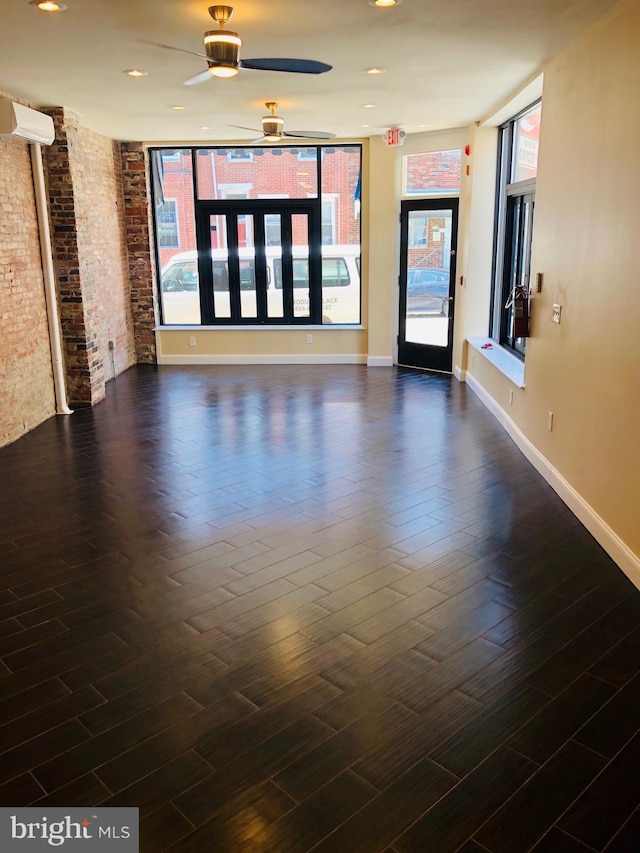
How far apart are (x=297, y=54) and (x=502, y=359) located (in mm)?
3506

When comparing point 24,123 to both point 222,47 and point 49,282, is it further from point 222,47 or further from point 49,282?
point 222,47

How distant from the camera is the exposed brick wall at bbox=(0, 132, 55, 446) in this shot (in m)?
6.03

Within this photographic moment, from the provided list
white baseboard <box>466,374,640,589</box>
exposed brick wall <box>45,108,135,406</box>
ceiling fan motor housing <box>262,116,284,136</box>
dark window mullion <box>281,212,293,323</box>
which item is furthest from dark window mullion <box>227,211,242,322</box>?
white baseboard <box>466,374,640,589</box>

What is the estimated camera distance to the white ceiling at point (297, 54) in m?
3.80

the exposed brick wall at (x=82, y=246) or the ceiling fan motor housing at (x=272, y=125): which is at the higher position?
the ceiling fan motor housing at (x=272, y=125)

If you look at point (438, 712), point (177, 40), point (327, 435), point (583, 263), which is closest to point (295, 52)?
point (177, 40)

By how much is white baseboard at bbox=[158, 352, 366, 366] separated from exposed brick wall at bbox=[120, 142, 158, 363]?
350mm

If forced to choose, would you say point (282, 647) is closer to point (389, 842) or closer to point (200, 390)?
point (389, 842)

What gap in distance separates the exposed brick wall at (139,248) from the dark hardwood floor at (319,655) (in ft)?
14.8

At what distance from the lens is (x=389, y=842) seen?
2.06 metres

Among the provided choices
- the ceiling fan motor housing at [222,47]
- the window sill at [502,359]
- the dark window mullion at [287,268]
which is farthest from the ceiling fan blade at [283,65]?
the dark window mullion at [287,268]

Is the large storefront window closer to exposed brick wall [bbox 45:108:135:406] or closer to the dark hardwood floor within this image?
exposed brick wall [bbox 45:108:135:406]

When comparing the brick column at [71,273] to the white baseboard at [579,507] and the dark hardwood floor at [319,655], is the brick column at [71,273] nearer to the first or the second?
the dark hardwood floor at [319,655]

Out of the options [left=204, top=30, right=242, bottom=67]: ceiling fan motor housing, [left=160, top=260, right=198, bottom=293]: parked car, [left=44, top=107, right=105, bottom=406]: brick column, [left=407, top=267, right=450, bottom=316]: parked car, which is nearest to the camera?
[left=204, top=30, right=242, bottom=67]: ceiling fan motor housing
